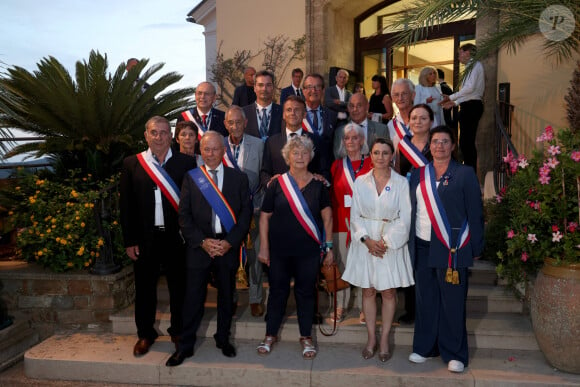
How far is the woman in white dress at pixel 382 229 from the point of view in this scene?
3646 mm

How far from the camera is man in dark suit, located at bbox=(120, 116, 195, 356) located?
386 cm

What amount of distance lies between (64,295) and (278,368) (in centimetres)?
228

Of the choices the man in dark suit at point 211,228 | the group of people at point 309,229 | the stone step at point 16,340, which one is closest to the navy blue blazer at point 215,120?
the group of people at point 309,229

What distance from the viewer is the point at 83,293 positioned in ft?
15.5

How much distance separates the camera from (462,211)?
3.57 metres

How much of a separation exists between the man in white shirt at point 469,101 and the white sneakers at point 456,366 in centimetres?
369

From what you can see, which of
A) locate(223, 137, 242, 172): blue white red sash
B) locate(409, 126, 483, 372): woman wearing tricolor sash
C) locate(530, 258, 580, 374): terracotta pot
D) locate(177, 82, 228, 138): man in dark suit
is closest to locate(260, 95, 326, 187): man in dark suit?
locate(223, 137, 242, 172): blue white red sash

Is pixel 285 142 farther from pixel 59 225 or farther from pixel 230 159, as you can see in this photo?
pixel 59 225

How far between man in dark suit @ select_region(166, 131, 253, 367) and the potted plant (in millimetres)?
1998

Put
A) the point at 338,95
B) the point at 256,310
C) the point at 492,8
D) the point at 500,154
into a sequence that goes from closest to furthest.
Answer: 1. the point at 256,310
2. the point at 492,8
3. the point at 500,154
4. the point at 338,95

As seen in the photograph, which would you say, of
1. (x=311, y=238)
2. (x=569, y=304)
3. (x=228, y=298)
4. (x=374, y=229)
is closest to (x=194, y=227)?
(x=228, y=298)

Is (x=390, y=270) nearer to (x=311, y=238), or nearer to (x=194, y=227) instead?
(x=311, y=238)

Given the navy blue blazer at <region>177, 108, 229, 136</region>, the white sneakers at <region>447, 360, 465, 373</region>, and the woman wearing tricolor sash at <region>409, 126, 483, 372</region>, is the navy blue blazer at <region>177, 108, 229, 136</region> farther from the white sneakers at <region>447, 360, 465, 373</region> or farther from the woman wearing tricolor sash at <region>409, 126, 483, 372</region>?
the white sneakers at <region>447, 360, 465, 373</region>

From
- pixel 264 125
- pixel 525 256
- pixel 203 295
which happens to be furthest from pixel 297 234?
pixel 525 256
